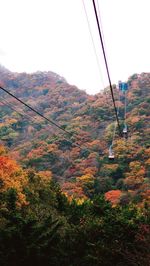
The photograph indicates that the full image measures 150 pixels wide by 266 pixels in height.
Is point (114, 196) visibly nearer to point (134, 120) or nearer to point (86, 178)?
point (86, 178)

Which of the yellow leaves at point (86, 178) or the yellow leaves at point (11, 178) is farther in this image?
the yellow leaves at point (86, 178)

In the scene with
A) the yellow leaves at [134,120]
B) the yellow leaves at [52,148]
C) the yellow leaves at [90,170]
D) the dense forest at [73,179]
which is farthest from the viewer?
the yellow leaves at [134,120]

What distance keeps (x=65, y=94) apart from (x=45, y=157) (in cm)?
3916

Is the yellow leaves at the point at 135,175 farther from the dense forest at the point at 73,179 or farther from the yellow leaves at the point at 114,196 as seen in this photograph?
the yellow leaves at the point at 114,196

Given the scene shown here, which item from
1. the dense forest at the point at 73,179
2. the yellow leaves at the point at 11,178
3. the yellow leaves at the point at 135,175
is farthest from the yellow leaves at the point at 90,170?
the yellow leaves at the point at 11,178

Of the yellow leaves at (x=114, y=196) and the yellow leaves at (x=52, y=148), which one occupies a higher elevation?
the yellow leaves at (x=52, y=148)

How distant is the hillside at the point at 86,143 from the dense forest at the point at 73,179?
147 mm

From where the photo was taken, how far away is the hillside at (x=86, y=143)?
2108 inches

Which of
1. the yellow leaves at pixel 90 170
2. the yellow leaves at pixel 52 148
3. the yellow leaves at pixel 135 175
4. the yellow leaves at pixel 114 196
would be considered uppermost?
the yellow leaves at pixel 52 148

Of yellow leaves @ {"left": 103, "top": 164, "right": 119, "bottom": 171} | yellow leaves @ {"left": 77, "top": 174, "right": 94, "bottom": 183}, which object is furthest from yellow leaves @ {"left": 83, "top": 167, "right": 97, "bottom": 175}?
yellow leaves @ {"left": 103, "top": 164, "right": 119, "bottom": 171}

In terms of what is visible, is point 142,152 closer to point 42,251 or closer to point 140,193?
point 140,193

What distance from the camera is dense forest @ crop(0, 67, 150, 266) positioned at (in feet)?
75.3

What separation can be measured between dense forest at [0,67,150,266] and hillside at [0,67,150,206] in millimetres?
147

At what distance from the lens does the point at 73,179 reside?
57.5 m
